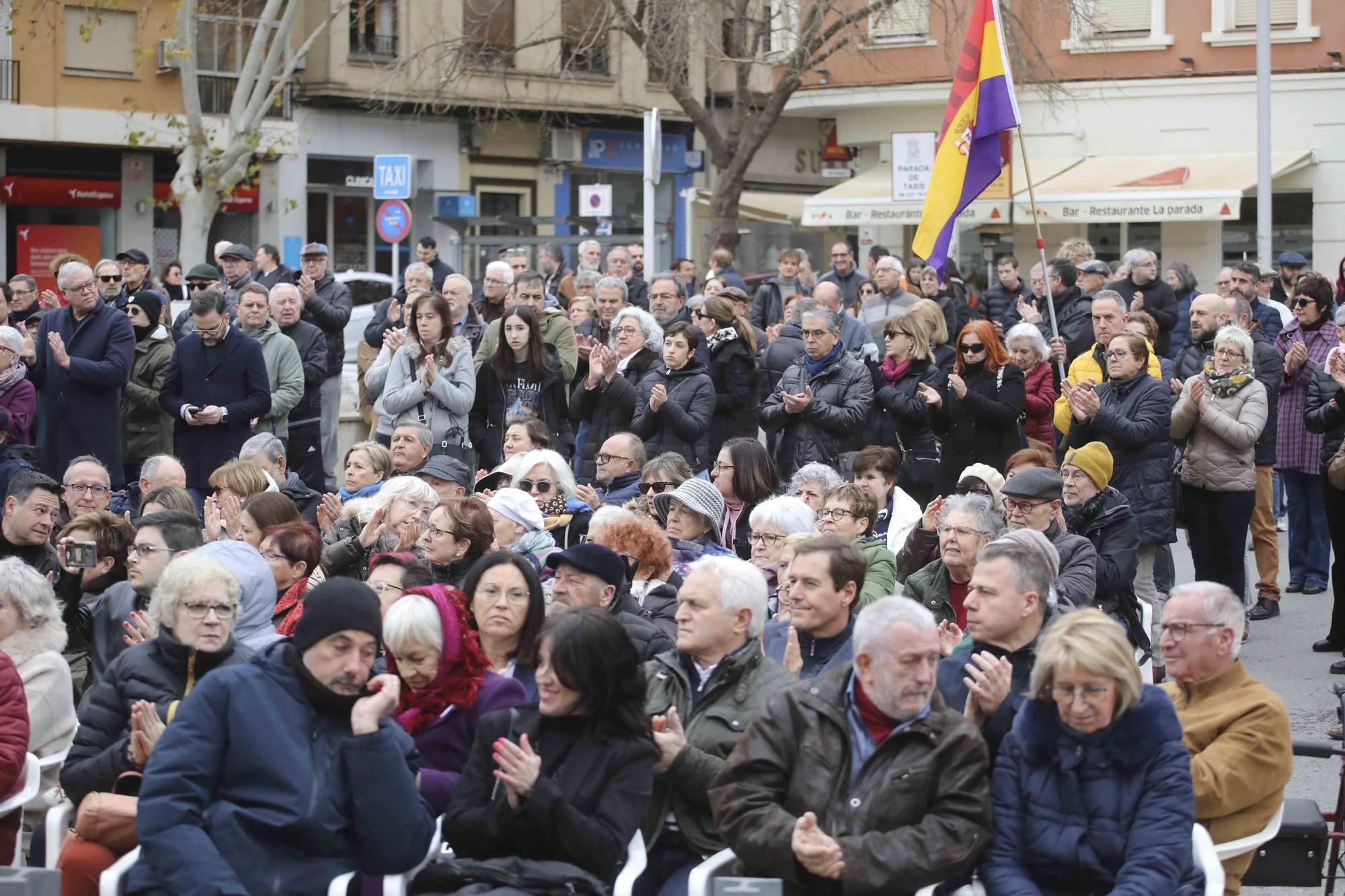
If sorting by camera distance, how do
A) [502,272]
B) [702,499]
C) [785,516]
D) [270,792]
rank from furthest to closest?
[502,272] → [702,499] → [785,516] → [270,792]

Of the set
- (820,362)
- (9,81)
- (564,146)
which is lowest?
(820,362)

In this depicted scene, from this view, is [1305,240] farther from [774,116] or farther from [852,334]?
[852,334]

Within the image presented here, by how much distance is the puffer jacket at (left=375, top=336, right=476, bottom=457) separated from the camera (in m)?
11.9

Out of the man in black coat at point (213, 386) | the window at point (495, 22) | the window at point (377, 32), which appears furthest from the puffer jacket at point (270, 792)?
the window at point (377, 32)

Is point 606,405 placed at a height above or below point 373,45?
below

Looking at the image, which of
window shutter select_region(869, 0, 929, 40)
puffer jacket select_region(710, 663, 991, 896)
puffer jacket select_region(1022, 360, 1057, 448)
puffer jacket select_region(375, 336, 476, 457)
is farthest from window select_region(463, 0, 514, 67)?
puffer jacket select_region(710, 663, 991, 896)

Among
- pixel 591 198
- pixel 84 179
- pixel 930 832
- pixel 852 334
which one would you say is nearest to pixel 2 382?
pixel 852 334

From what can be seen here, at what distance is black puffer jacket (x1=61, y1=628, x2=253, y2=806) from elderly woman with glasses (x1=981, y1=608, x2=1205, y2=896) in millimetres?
2525

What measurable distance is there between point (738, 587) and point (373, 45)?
99.6ft

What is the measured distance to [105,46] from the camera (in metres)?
31.5

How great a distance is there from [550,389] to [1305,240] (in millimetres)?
20526

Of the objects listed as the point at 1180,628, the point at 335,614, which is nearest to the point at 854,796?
the point at 1180,628

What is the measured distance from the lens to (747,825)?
5184mm

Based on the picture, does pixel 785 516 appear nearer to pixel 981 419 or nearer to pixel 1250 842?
pixel 1250 842
